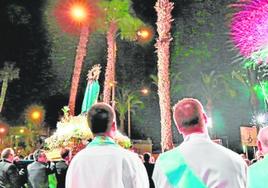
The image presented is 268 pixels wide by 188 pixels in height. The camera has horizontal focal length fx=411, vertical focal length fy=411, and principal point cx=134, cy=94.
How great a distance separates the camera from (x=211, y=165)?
2969mm

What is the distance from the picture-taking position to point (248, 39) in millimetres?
21094

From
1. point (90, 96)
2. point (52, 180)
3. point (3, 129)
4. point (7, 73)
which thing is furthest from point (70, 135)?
point (3, 129)

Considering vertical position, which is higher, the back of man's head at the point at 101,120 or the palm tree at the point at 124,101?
the palm tree at the point at 124,101

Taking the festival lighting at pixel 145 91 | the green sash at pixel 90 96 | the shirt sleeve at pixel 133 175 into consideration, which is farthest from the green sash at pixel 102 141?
the festival lighting at pixel 145 91

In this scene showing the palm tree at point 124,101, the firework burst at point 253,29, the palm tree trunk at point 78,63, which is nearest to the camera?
the firework burst at point 253,29

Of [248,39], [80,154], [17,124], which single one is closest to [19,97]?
[17,124]

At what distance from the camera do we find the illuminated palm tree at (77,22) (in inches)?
1056

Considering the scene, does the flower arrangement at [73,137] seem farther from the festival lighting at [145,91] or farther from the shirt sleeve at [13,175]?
the festival lighting at [145,91]

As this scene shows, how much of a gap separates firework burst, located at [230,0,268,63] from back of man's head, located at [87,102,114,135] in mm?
17961

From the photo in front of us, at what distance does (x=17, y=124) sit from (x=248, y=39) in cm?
2490

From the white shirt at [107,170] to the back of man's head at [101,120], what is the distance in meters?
0.15

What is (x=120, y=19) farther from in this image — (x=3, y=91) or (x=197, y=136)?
(x=197, y=136)

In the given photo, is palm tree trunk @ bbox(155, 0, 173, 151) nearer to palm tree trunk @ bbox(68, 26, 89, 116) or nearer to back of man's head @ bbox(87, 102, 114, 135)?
palm tree trunk @ bbox(68, 26, 89, 116)

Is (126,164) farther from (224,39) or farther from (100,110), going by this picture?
(224,39)
